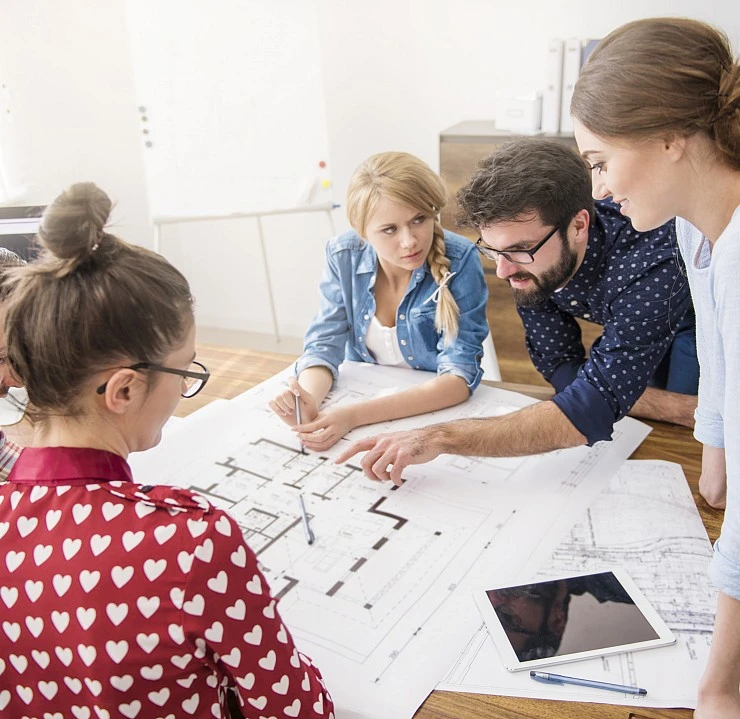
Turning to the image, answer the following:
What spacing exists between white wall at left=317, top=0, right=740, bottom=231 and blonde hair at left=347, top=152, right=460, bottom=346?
4.92ft

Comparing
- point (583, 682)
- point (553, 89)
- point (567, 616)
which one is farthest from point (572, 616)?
point (553, 89)

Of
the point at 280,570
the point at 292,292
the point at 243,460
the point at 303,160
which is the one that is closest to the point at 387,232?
the point at 243,460

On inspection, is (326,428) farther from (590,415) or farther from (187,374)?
(187,374)

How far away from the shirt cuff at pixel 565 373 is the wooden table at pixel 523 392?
0.26ft

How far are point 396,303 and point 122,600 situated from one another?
123 centimetres

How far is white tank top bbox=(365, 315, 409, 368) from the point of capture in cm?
178

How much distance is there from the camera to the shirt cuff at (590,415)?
1.31 metres

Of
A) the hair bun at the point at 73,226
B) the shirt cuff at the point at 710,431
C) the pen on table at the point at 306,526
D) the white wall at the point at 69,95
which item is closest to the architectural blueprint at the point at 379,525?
the pen on table at the point at 306,526

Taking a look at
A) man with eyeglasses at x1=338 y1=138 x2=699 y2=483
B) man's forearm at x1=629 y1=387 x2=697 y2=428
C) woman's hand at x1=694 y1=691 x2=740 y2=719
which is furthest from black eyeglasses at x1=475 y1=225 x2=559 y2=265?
woman's hand at x1=694 y1=691 x2=740 y2=719

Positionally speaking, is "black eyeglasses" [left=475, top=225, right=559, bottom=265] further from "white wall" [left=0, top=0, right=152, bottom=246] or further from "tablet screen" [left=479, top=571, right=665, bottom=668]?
"white wall" [left=0, top=0, right=152, bottom=246]

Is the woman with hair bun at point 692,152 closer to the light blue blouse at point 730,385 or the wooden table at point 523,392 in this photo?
the light blue blouse at point 730,385

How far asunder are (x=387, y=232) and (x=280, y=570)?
2.76 feet

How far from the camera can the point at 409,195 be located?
1618mm

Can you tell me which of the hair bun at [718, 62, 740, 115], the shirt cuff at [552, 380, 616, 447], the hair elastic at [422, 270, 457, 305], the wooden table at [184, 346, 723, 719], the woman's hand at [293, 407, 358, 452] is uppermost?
the hair bun at [718, 62, 740, 115]
